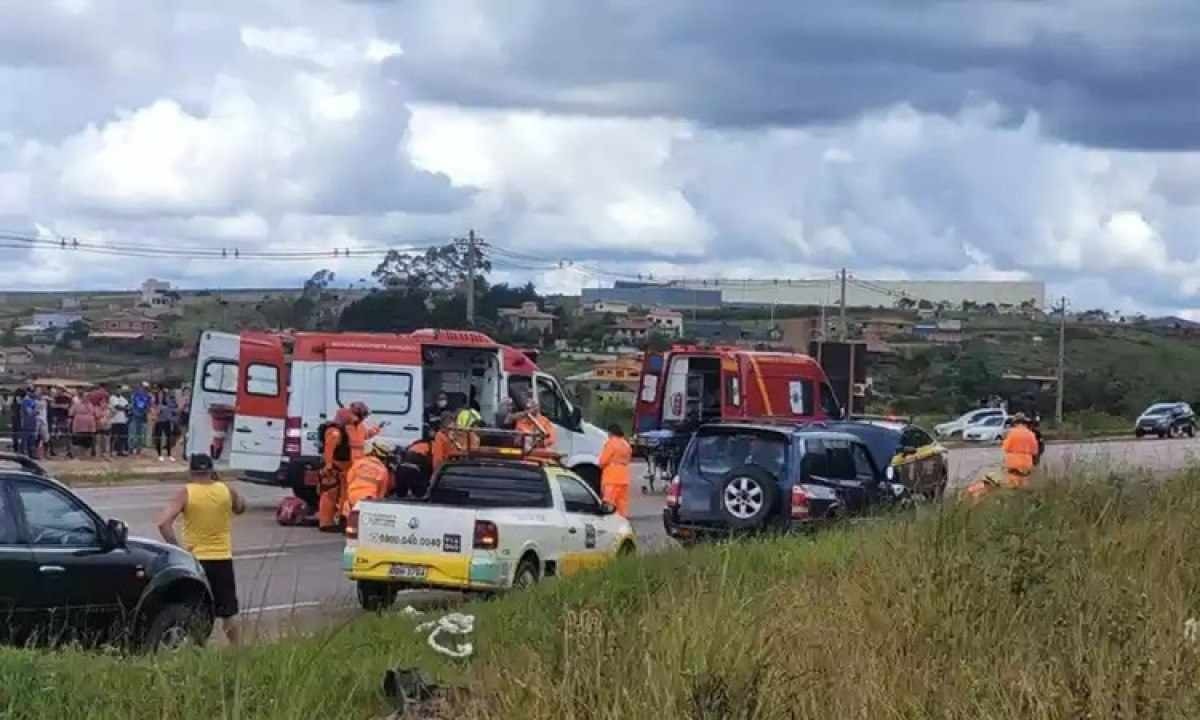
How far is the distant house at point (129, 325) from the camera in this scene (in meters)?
59.7

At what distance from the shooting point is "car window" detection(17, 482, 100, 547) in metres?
11.3

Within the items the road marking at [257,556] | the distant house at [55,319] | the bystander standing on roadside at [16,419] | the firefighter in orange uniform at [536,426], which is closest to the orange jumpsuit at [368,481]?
the road marking at [257,556]

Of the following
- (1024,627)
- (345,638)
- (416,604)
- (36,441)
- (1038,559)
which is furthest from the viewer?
(36,441)

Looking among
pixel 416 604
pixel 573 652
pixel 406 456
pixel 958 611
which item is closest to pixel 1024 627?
pixel 958 611

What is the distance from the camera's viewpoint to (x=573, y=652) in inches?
273

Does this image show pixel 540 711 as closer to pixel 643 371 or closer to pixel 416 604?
pixel 416 604

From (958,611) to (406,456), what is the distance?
572 inches

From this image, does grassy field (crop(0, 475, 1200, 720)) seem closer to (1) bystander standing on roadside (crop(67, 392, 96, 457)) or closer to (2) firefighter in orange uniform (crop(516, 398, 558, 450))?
(2) firefighter in orange uniform (crop(516, 398, 558, 450))

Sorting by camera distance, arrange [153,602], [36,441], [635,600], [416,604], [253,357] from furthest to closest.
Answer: [36,441] < [253,357] < [416,604] < [153,602] < [635,600]

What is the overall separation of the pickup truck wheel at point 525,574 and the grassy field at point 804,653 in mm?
3010

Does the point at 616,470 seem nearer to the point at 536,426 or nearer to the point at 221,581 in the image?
the point at 536,426

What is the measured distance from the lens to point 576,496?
16797 millimetres

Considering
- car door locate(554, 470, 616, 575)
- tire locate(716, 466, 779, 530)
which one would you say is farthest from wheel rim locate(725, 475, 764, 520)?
car door locate(554, 470, 616, 575)

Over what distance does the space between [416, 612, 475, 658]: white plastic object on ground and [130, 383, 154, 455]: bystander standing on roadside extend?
25258 mm
